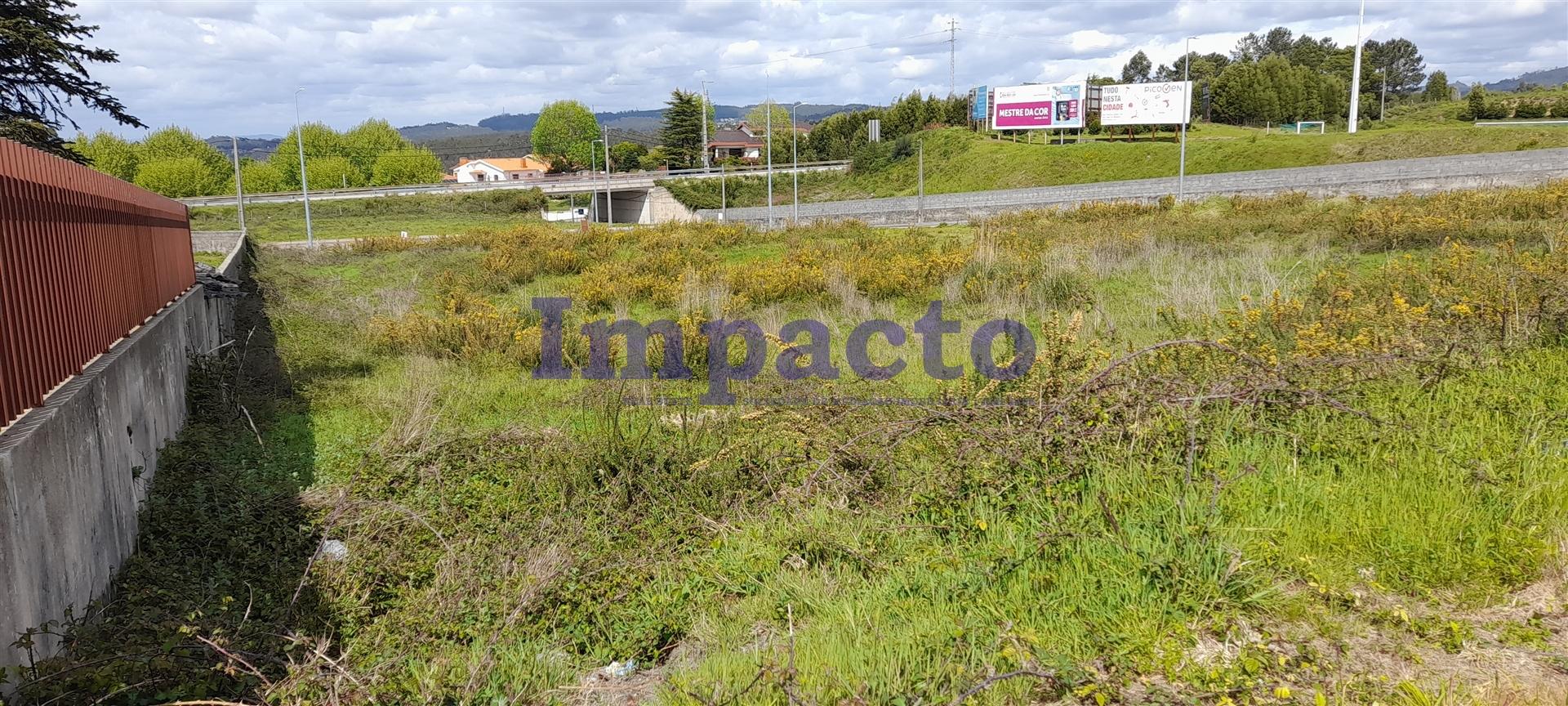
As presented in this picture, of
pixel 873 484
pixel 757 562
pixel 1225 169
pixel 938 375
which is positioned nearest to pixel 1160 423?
pixel 873 484

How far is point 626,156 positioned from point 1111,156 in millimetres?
55732

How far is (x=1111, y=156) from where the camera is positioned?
184 ft

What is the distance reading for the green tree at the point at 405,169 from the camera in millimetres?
95812

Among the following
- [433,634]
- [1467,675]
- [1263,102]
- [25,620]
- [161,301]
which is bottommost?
[433,634]

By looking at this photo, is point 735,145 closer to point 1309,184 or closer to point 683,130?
point 683,130

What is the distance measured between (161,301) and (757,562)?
7.53 metres

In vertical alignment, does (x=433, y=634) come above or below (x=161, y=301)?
below

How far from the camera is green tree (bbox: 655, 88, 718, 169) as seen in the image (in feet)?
271

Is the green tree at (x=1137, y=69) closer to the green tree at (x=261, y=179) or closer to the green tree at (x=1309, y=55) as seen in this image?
the green tree at (x=1309, y=55)

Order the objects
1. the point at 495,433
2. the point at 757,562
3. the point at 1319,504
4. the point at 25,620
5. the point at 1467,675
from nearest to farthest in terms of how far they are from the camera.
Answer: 1. the point at 1467,675
2. the point at 25,620
3. the point at 1319,504
4. the point at 757,562
5. the point at 495,433

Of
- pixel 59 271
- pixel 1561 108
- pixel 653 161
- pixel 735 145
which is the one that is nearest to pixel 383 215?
pixel 653 161

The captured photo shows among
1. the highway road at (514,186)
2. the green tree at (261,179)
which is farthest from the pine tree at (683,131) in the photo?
the green tree at (261,179)

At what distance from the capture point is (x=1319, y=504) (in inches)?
168

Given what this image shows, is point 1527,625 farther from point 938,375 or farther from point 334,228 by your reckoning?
point 334,228
